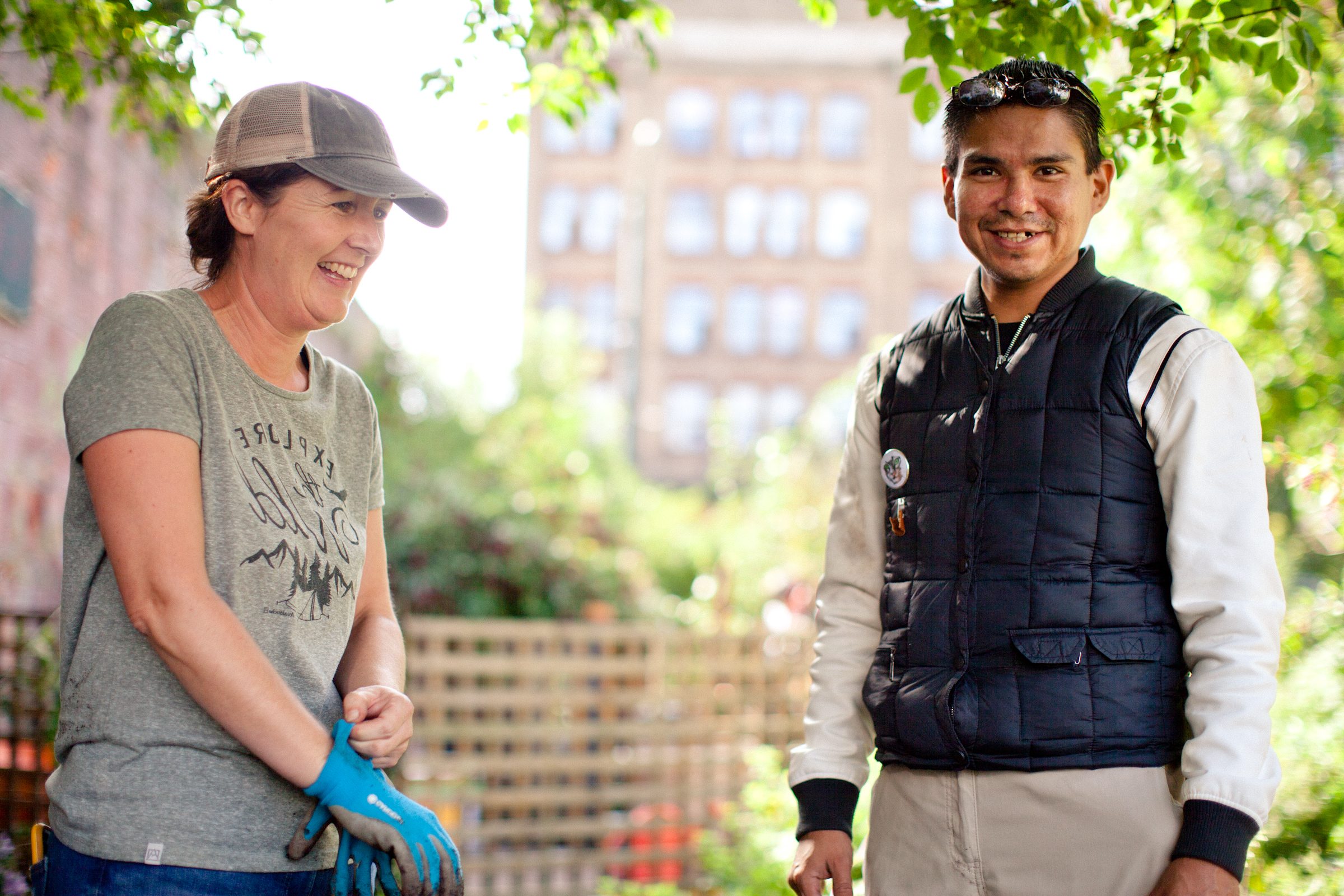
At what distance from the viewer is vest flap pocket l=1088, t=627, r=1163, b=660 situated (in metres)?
1.62

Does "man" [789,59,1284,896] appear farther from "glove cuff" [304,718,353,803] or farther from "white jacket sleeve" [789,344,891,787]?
"glove cuff" [304,718,353,803]

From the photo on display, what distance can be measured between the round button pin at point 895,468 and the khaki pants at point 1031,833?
1.58ft

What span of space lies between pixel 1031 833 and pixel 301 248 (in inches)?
55.9

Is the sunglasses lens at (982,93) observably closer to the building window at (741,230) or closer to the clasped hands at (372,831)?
the clasped hands at (372,831)

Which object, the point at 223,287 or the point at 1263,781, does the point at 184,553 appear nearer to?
the point at 223,287

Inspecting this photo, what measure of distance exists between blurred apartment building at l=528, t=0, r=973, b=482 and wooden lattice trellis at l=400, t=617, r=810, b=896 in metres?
29.1

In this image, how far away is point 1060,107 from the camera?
1816 mm

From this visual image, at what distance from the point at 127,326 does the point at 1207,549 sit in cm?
157

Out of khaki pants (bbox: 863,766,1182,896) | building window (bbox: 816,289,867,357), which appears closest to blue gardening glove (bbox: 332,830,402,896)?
khaki pants (bbox: 863,766,1182,896)

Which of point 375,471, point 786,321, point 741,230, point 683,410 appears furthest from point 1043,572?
point 741,230

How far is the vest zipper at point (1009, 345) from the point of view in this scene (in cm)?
183

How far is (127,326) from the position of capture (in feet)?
5.07

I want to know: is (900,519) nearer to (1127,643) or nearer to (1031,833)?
(1127,643)

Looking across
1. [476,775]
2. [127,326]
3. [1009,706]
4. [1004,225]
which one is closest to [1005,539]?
[1009,706]
